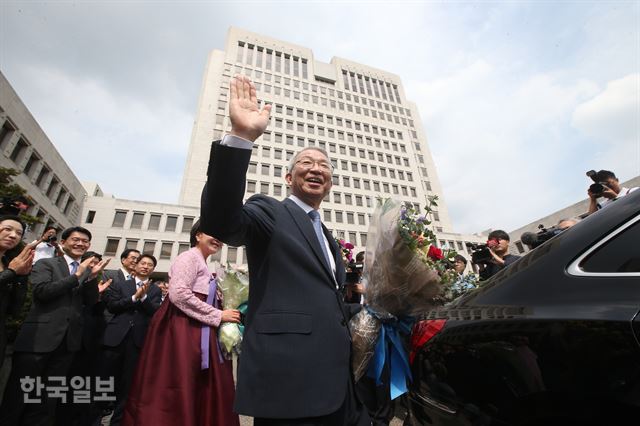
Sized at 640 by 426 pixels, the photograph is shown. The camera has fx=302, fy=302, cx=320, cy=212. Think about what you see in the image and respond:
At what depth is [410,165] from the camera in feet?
185

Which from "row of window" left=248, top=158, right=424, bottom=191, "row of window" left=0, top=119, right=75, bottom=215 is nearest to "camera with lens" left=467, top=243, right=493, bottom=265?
"row of window" left=0, top=119, right=75, bottom=215

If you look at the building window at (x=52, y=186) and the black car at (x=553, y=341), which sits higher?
the building window at (x=52, y=186)

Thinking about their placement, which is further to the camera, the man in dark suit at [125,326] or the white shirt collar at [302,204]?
the man in dark suit at [125,326]

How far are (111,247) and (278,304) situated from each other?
41564mm

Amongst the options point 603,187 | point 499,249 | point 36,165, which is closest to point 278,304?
point 499,249

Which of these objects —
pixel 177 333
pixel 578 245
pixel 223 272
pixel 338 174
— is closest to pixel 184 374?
pixel 177 333

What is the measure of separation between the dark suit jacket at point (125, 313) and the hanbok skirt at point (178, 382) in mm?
1675

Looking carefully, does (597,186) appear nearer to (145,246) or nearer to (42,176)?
(42,176)

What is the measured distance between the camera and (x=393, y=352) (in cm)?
221

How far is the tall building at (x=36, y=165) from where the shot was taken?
19.5 meters

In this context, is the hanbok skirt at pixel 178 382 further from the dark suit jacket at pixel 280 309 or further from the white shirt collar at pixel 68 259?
the white shirt collar at pixel 68 259

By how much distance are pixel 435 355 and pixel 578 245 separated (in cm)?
80

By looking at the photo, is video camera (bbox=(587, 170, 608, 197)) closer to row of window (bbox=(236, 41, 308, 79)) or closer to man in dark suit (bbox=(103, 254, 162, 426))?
man in dark suit (bbox=(103, 254, 162, 426))

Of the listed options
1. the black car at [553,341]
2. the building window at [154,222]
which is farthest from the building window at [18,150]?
the black car at [553,341]
